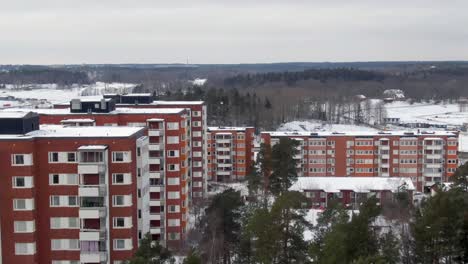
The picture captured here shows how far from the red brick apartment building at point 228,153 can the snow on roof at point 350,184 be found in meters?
9.74

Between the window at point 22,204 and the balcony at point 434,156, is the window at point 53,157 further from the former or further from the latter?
the balcony at point 434,156

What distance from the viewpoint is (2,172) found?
20703 millimetres

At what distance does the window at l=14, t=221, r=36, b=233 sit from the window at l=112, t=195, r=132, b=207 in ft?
9.13

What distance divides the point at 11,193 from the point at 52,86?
155241 millimetres

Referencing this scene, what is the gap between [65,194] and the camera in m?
21.2

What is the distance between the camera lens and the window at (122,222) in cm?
2156

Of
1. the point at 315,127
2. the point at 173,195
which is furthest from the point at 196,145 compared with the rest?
the point at 315,127

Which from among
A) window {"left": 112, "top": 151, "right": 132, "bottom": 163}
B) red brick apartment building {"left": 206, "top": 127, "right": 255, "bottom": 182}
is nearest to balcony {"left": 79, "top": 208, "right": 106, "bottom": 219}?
window {"left": 112, "top": 151, "right": 132, "bottom": 163}

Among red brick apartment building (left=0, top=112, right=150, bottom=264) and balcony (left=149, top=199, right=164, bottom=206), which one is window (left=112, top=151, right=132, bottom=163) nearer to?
red brick apartment building (left=0, top=112, right=150, bottom=264)

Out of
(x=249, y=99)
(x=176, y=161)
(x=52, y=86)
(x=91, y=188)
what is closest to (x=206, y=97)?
(x=249, y=99)

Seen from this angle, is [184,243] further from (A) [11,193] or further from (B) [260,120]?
(B) [260,120]

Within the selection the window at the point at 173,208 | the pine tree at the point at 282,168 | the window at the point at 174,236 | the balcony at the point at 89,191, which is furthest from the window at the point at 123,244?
the pine tree at the point at 282,168

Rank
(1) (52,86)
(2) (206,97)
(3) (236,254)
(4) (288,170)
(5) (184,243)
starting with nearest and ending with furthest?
(3) (236,254) < (5) (184,243) < (4) (288,170) < (2) (206,97) < (1) (52,86)

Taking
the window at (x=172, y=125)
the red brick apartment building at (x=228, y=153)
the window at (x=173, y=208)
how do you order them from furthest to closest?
the red brick apartment building at (x=228, y=153)
the window at (x=172, y=125)
the window at (x=173, y=208)
